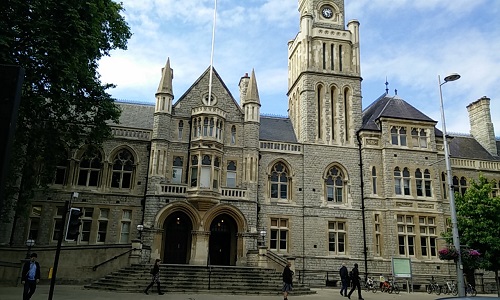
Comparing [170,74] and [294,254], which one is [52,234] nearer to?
[170,74]

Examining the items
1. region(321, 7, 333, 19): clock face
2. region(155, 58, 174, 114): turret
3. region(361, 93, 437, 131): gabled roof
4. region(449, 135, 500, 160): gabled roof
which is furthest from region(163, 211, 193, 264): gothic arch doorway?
region(449, 135, 500, 160): gabled roof

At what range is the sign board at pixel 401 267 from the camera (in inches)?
990

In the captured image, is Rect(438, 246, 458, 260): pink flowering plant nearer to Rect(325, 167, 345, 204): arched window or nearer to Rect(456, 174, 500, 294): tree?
Rect(456, 174, 500, 294): tree

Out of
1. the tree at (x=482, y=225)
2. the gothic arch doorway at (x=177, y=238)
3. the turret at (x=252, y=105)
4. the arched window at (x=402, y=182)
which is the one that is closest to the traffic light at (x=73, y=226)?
the gothic arch doorway at (x=177, y=238)

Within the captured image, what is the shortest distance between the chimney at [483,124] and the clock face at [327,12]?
15.3 m

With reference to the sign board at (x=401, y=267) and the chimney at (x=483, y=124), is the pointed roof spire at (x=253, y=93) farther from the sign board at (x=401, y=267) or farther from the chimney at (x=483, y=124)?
the chimney at (x=483, y=124)

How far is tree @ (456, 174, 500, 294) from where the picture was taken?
23062 mm

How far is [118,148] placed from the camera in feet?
91.2

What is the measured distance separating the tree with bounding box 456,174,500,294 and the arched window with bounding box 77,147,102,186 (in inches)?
898

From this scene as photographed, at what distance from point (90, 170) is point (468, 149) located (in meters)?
30.0

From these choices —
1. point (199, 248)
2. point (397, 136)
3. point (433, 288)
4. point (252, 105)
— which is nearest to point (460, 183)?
point (397, 136)

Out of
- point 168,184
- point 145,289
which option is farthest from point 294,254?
point 145,289

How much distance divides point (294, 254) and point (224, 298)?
11.2 metres

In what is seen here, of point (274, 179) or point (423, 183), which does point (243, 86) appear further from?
point (423, 183)
